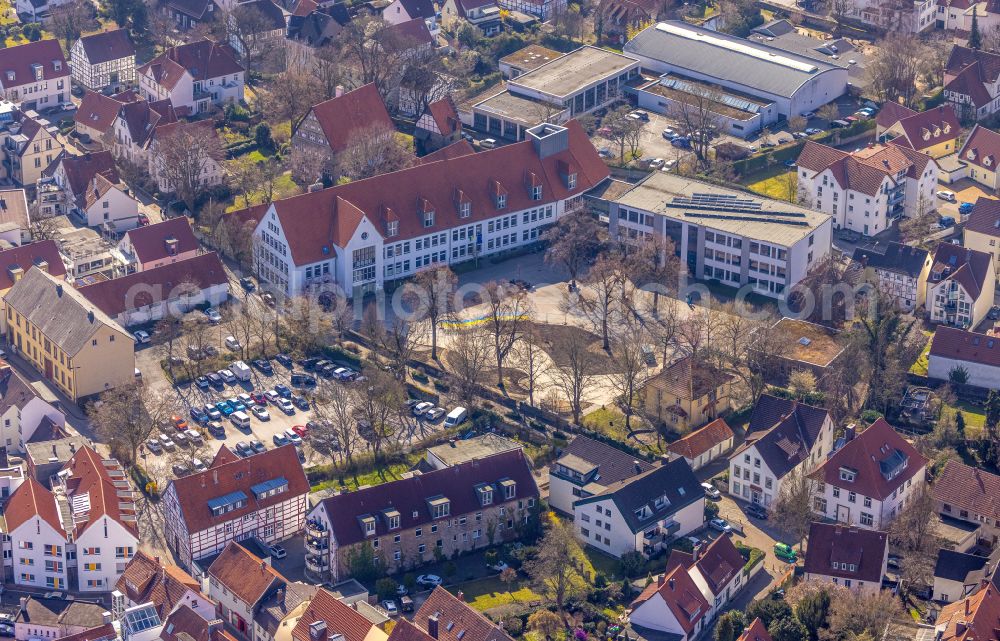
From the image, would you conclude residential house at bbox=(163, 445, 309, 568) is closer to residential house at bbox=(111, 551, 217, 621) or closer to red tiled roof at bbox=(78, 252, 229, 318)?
Result: residential house at bbox=(111, 551, 217, 621)

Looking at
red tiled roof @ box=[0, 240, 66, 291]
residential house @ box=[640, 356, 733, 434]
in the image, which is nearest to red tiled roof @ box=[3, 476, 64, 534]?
red tiled roof @ box=[0, 240, 66, 291]

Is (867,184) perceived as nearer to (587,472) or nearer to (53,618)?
(587,472)

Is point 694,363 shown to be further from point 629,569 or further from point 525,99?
point 525,99

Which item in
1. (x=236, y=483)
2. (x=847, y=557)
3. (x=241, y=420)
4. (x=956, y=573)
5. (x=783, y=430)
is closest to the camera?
(x=956, y=573)

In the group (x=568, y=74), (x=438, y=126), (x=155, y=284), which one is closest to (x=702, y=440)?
(x=155, y=284)

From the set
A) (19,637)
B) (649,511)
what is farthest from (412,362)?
(19,637)
